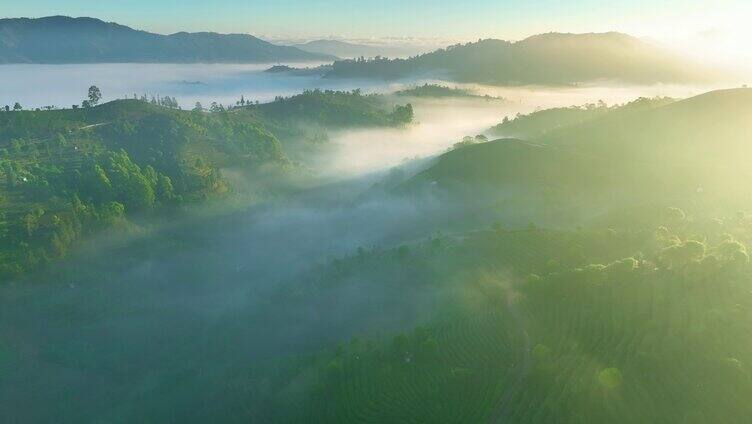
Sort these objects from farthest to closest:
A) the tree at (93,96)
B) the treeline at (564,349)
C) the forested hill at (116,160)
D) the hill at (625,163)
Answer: the tree at (93,96) → the hill at (625,163) → the forested hill at (116,160) → the treeline at (564,349)

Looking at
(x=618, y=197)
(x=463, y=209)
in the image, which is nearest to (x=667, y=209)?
A: (x=618, y=197)

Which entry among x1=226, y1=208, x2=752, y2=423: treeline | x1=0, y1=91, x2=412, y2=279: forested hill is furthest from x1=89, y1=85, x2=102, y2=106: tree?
x1=226, y1=208, x2=752, y2=423: treeline

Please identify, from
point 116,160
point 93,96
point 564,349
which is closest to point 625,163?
point 564,349

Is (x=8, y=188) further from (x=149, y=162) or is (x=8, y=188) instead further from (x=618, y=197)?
(x=618, y=197)

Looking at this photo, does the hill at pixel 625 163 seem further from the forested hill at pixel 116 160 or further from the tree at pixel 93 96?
the tree at pixel 93 96

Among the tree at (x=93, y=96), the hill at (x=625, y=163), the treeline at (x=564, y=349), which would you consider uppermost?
the tree at (x=93, y=96)

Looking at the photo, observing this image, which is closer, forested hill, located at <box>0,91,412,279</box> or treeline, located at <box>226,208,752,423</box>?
treeline, located at <box>226,208,752,423</box>

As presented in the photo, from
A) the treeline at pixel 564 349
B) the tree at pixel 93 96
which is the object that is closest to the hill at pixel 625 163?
the treeline at pixel 564 349

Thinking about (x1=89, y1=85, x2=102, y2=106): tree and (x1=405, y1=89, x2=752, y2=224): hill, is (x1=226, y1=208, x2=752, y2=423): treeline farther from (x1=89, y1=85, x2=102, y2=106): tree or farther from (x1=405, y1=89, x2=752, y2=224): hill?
(x1=89, y1=85, x2=102, y2=106): tree

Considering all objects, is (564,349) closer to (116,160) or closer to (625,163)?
(625,163)
